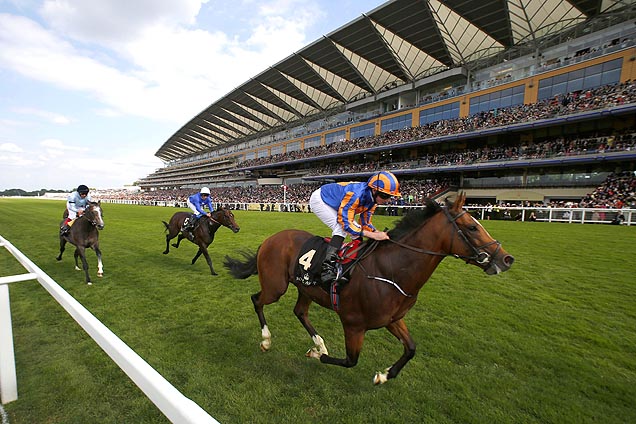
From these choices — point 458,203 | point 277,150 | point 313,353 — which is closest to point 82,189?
point 313,353

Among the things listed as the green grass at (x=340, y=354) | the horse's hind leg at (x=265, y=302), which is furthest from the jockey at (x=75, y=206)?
the horse's hind leg at (x=265, y=302)

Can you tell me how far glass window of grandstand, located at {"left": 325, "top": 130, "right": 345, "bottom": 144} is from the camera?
4291cm

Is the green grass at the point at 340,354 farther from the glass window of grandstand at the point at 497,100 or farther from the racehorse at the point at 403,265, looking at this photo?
the glass window of grandstand at the point at 497,100

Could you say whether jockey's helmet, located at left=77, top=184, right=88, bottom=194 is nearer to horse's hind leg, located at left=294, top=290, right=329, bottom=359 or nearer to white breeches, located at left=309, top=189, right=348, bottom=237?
white breeches, located at left=309, top=189, right=348, bottom=237

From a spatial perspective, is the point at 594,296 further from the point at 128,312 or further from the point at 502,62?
the point at 502,62

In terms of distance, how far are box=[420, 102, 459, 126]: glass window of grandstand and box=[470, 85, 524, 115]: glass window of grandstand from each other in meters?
1.69

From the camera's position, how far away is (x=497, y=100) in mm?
27328

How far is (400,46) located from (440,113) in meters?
8.03

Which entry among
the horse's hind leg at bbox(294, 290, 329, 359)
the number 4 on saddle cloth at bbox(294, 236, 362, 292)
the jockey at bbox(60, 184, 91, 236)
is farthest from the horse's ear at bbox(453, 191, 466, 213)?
the jockey at bbox(60, 184, 91, 236)

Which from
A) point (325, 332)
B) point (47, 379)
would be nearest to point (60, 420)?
point (47, 379)

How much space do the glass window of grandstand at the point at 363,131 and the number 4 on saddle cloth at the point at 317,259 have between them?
125 ft

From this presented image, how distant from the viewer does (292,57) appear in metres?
35.5

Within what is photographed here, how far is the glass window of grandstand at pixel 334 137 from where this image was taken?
42.9 meters

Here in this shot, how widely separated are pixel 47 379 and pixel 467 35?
3473 cm
